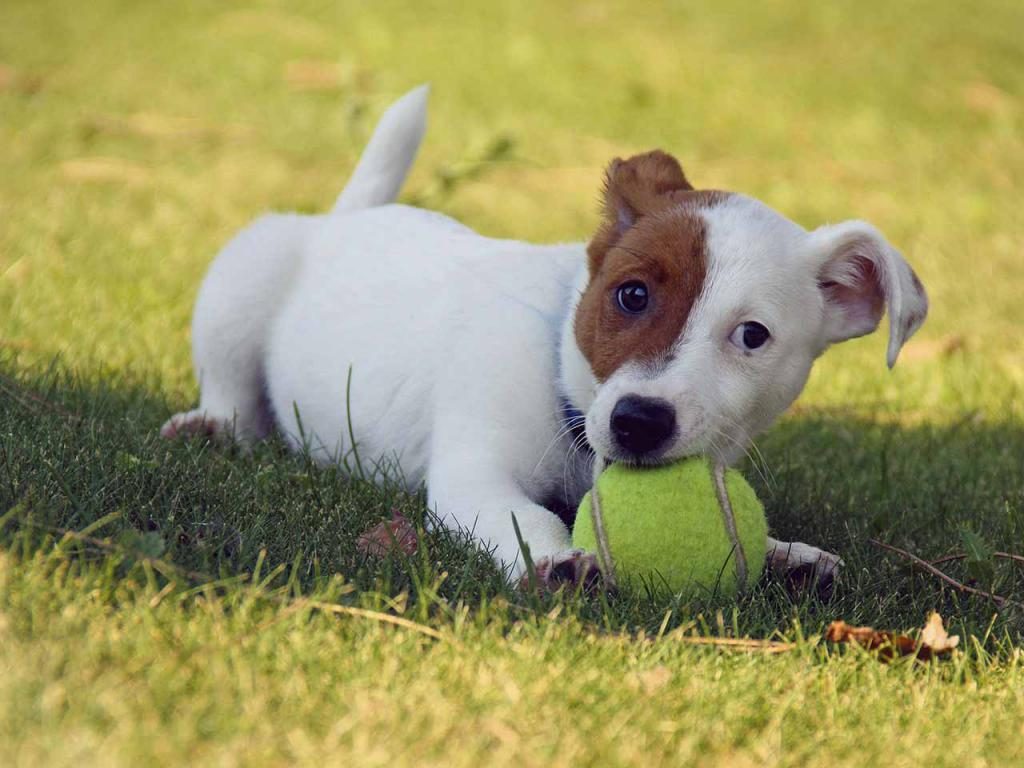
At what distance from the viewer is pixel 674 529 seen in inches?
117

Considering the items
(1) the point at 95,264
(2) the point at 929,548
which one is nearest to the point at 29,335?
(1) the point at 95,264

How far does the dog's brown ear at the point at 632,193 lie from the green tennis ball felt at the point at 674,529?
2.31ft

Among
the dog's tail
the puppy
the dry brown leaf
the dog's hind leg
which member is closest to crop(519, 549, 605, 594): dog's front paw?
the puppy

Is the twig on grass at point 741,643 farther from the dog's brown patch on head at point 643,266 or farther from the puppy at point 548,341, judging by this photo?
the dog's brown patch on head at point 643,266

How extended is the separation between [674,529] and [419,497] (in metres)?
0.93

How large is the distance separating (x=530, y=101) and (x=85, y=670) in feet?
30.8

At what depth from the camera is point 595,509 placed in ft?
9.98

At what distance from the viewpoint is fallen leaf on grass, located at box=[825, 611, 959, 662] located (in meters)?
2.86

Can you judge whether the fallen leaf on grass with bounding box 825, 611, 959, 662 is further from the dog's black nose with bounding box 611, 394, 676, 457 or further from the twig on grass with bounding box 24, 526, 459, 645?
the twig on grass with bounding box 24, 526, 459, 645

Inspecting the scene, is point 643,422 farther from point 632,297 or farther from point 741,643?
point 741,643

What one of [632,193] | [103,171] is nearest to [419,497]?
[632,193]

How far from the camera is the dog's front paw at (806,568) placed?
3.25m

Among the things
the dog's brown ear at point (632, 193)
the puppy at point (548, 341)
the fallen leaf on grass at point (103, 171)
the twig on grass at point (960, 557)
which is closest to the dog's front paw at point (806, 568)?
the puppy at point (548, 341)

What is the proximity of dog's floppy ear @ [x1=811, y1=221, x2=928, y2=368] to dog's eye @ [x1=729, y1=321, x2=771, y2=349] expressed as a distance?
313 mm
